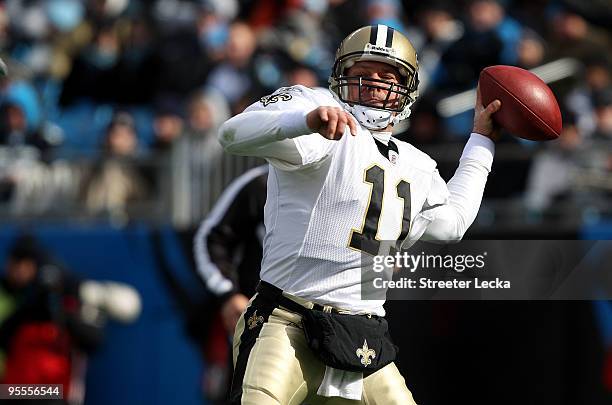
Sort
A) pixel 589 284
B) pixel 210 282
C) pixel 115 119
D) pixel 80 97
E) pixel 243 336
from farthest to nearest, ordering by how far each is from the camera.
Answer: pixel 80 97, pixel 115 119, pixel 589 284, pixel 210 282, pixel 243 336

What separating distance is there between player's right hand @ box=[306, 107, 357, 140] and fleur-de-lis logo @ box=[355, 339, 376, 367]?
0.83 meters

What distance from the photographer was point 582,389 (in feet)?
24.9

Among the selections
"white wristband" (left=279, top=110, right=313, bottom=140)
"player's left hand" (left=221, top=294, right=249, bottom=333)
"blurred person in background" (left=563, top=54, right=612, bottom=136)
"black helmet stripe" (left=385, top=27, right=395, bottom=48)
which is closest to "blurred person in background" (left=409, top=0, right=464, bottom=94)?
"blurred person in background" (left=563, top=54, right=612, bottom=136)

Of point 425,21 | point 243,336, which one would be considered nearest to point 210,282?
point 243,336

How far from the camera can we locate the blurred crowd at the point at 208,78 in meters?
7.93

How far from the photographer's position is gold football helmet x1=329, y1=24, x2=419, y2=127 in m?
4.34

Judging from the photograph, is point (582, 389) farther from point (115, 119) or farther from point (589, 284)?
point (115, 119)

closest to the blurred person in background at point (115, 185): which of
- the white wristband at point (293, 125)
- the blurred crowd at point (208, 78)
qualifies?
the blurred crowd at point (208, 78)

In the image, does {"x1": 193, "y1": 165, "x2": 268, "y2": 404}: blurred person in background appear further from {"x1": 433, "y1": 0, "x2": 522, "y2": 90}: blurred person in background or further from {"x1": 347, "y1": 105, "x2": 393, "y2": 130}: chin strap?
{"x1": 433, "y1": 0, "x2": 522, "y2": 90}: blurred person in background

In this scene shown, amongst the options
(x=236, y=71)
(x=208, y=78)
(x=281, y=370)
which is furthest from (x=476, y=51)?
(x=281, y=370)

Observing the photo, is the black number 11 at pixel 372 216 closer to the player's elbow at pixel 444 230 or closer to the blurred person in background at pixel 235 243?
the player's elbow at pixel 444 230

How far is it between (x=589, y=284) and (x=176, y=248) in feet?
9.42

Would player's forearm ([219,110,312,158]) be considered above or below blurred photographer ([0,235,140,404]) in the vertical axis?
above

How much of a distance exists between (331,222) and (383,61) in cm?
62
